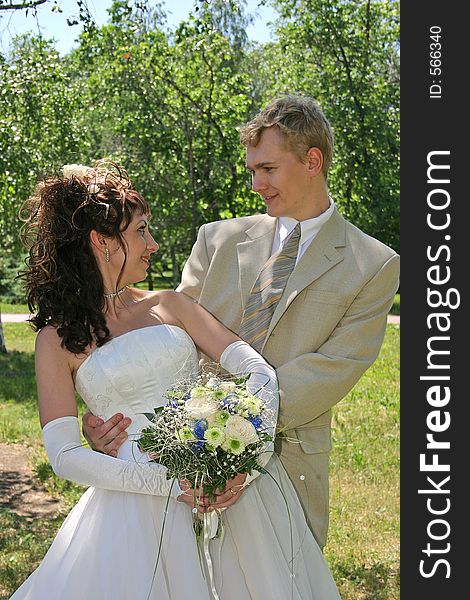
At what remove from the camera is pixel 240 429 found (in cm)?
299

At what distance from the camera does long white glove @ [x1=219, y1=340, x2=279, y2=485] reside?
3.41 m

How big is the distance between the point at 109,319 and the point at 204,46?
13.2 metres

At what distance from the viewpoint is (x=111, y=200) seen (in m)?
3.54

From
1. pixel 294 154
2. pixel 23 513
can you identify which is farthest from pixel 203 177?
pixel 294 154

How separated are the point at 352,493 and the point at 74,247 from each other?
5.36 m

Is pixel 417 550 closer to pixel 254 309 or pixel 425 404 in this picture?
pixel 425 404

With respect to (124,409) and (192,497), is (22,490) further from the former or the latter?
(192,497)

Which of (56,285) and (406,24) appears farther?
(406,24)

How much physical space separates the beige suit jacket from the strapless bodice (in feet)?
1.48

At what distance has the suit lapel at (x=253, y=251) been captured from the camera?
3.95 meters

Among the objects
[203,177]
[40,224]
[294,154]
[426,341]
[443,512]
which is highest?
[203,177]

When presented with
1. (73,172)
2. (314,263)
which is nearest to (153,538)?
(314,263)

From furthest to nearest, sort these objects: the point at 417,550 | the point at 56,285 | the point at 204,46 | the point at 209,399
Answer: the point at 204,46
the point at 417,550
the point at 56,285
the point at 209,399

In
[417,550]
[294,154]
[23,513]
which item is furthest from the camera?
[23,513]
